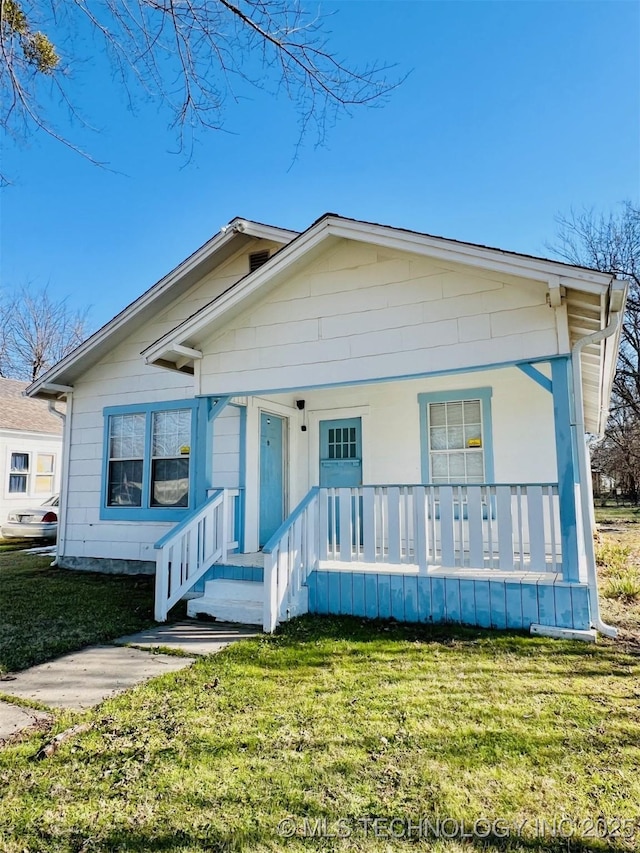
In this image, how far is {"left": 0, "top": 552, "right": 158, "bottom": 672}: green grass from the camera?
15.8 ft

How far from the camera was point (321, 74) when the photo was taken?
433 centimetres

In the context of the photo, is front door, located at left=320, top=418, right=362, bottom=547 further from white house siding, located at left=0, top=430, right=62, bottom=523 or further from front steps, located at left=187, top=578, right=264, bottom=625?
white house siding, located at left=0, top=430, right=62, bottom=523

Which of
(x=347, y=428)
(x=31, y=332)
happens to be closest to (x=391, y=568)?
(x=347, y=428)

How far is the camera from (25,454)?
17094mm

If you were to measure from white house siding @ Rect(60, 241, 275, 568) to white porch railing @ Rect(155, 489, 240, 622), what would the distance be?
2.10 meters

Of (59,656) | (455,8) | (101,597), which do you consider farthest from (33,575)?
(455,8)

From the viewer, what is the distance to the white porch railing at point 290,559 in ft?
16.8

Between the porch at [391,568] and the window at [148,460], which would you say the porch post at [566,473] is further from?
the window at [148,460]

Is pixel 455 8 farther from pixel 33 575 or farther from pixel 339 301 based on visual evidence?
pixel 33 575

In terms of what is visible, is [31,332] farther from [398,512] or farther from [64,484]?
[398,512]

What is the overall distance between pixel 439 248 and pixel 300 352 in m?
1.99

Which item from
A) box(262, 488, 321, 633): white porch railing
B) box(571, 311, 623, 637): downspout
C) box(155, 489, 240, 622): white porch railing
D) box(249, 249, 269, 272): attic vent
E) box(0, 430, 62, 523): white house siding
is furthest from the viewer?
box(0, 430, 62, 523): white house siding

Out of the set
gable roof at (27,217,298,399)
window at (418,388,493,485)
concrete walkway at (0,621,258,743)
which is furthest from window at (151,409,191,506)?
window at (418,388,493,485)

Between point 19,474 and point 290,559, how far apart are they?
49.1ft
